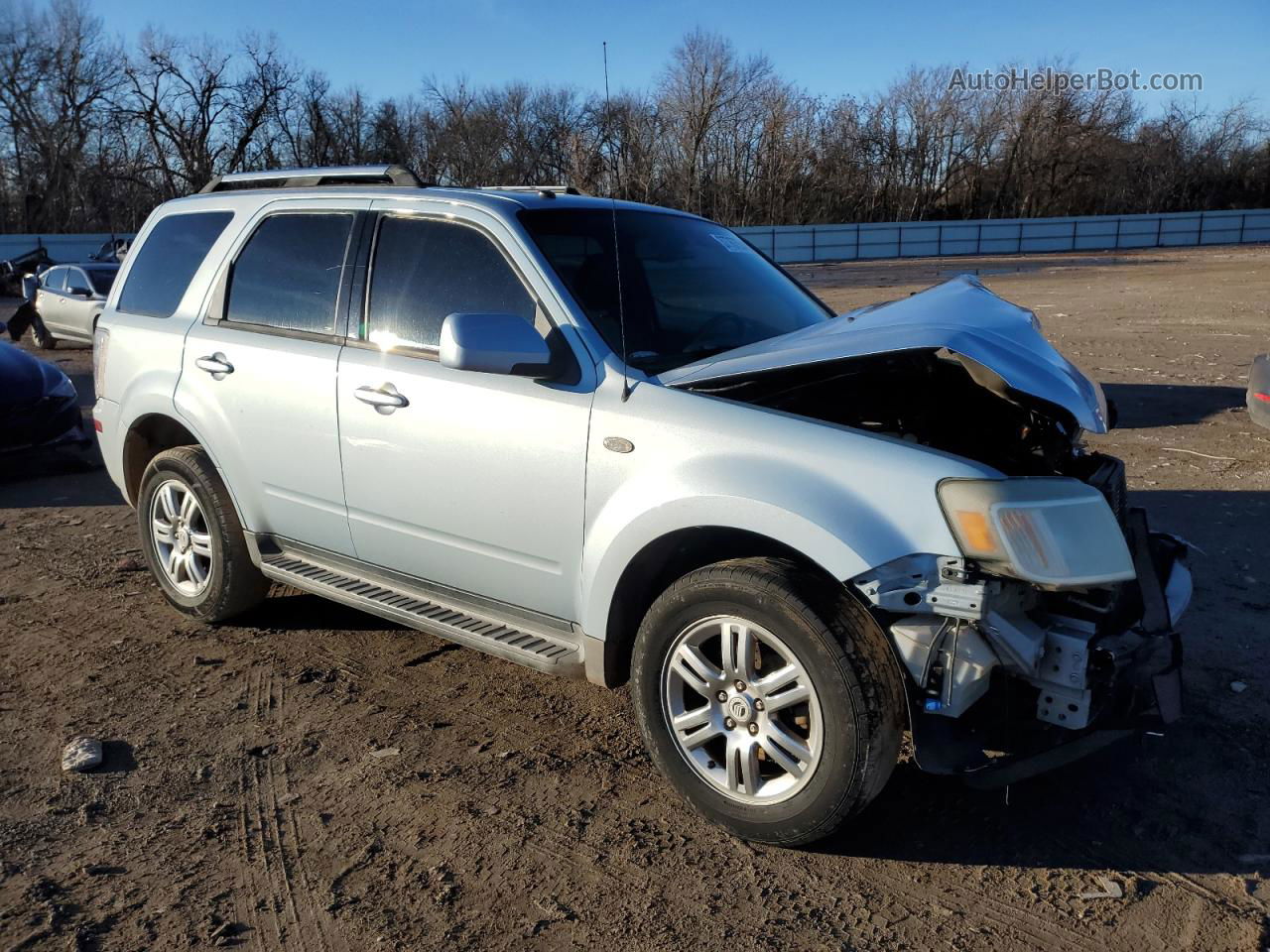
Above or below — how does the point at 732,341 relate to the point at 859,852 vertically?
above

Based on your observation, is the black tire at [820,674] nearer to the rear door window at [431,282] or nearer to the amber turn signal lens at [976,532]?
the amber turn signal lens at [976,532]

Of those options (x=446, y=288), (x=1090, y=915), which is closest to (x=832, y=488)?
(x=1090, y=915)

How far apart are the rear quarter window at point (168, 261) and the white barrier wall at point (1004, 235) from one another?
40236 millimetres

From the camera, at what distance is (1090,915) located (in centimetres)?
278

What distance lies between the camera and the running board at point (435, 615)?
3539 millimetres

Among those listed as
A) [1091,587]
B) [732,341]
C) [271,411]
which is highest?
[732,341]

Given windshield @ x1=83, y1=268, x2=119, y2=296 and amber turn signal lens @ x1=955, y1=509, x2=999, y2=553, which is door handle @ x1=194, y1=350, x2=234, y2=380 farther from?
windshield @ x1=83, y1=268, x2=119, y2=296

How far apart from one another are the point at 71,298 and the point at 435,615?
620 inches

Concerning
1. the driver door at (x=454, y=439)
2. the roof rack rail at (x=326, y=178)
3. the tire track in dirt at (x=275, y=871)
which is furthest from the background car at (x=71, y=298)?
the tire track in dirt at (x=275, y=871)

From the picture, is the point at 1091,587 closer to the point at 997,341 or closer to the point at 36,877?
the point at 997,341

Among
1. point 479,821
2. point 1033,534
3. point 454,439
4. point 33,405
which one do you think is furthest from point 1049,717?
point 33,405

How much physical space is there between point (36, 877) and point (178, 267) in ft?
9.86

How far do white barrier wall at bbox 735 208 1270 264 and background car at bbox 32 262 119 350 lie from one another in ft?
102

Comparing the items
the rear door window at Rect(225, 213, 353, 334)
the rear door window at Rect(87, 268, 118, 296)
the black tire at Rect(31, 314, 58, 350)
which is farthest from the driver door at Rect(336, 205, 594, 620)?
the black tire at Rect(31, 314, 58, 350)
